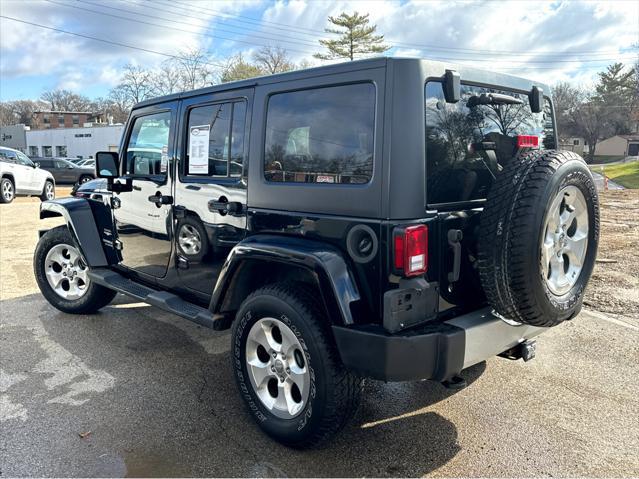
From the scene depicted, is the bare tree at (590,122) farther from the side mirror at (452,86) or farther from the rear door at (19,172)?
the side mirror at (452,86)

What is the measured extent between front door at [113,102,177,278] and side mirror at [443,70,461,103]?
2.11 metres

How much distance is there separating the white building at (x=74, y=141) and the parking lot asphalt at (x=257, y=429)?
38.5 meters

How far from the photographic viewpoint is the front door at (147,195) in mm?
3854

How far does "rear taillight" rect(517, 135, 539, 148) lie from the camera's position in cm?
299

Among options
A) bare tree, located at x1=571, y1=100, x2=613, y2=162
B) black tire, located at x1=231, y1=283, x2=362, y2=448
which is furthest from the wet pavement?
bare tree, located at x1=571, y1=100, x2=613, y2=162

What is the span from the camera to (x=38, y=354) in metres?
4.18

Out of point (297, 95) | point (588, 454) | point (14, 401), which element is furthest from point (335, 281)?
point (14, 401)

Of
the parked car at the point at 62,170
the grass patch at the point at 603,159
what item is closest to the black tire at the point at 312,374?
the parked car at the point at 62,170

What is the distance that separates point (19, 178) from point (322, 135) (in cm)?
1560

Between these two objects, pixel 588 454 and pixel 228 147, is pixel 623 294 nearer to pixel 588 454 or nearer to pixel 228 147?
pixel 588 454

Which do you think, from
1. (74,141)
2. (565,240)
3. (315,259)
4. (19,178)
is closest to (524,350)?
(565,240)

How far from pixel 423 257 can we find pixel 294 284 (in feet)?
2.48

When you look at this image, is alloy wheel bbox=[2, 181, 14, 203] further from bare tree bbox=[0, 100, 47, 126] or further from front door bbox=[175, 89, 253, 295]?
bare tree bbox=[0, 100, 47, 126]

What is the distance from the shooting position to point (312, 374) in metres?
2.63
